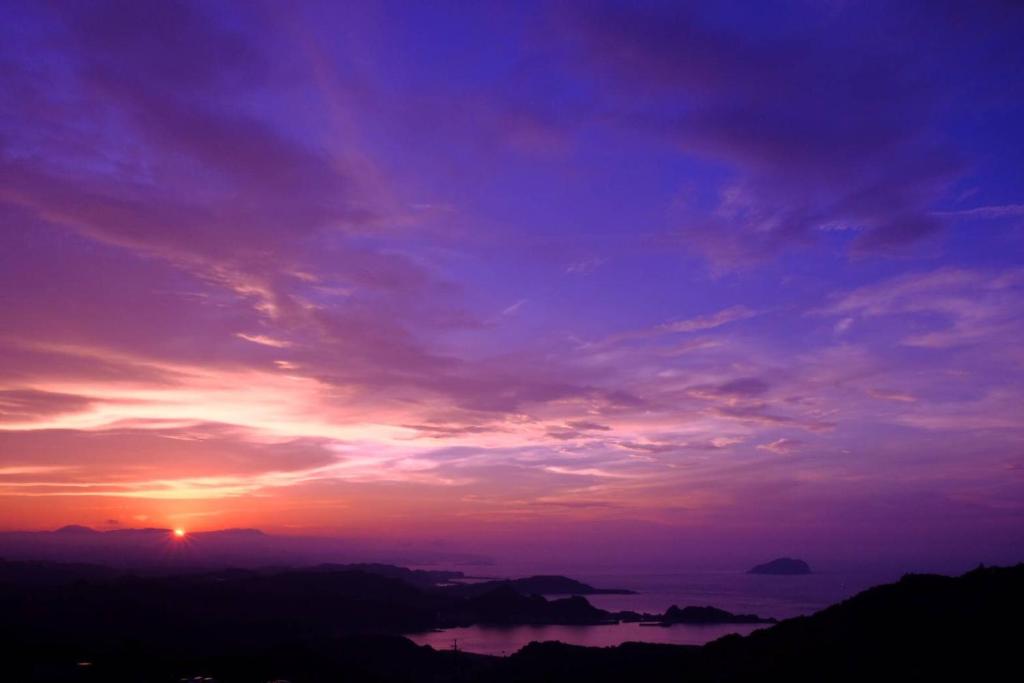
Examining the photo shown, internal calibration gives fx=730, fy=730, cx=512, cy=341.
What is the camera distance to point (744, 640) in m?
44.2

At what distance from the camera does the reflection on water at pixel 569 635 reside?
306ft

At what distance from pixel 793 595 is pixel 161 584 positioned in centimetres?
14771

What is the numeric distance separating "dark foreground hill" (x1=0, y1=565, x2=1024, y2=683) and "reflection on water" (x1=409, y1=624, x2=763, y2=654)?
1536 centimetres

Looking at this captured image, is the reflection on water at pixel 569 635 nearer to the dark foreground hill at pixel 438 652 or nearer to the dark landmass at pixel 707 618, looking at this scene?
the dark landmass at pixel 707 618

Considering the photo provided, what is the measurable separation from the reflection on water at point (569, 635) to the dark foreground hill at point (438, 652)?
50.4 ft

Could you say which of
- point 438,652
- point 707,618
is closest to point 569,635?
point 707,618

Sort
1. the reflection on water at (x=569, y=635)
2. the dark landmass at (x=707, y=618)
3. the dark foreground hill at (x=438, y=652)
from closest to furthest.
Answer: the dark foreground hill at (x=438, y=652) → the reflection on water at (x=569, y=635) → the dark landmass at (x=707, y=618)

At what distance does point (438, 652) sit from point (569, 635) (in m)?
37.8

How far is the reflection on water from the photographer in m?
93.3

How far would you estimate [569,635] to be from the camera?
347 ft

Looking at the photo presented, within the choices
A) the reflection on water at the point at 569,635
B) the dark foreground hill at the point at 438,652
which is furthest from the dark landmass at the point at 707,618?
the dark foreground hill at the point at 438,652

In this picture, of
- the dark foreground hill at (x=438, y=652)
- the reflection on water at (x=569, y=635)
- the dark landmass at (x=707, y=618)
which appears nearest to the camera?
the dark foreground hill at (x=438, y=652)

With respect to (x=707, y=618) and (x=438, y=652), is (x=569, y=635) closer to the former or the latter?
(x=707, y=618)

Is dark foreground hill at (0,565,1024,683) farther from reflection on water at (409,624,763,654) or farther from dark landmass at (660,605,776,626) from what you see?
dark landmass at (660,605,776,626)
